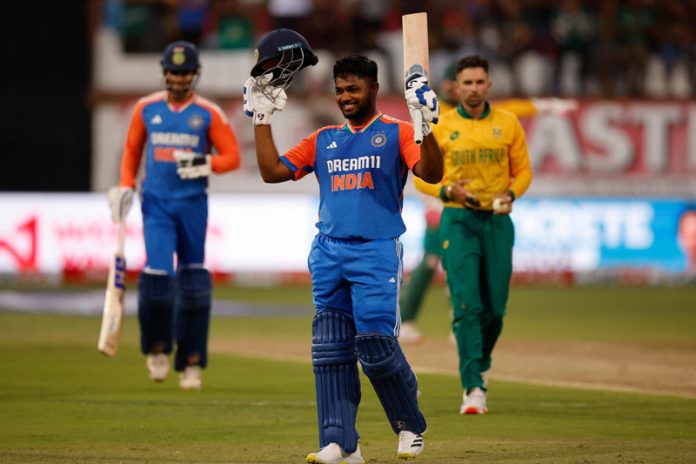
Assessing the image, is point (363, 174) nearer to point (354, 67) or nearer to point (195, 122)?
point (354, 67)

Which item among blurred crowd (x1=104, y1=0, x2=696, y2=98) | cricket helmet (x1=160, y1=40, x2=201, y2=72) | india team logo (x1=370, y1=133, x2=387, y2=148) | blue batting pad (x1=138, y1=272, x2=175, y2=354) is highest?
blurred crowd (x1=104, y1=0, x2=696, y2=98)

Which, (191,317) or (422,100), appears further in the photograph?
(191,317)

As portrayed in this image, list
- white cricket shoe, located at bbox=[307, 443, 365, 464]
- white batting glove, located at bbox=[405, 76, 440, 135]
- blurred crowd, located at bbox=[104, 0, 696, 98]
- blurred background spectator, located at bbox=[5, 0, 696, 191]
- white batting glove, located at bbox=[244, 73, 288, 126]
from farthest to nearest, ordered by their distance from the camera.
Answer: blurred crowd, located at bbox=[104, 0, 696, 98]
blurred background spectator, located at bbox=[5, 0, 696, 191]
white batting glove, located at bbox=[244, 73, 288, 126]
white cricket shoe, located at bbox=[307, 443, 365, 464]
white batting glove, located at bbox=[405, 76, 440, 135]

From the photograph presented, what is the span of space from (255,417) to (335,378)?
6.92ft

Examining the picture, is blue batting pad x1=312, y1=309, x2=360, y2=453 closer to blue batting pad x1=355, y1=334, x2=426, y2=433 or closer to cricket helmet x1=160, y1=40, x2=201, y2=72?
blue batting pad x1=355, y1=334, x2=426, y2=433

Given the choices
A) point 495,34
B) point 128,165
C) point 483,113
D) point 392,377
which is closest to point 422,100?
point 392,377

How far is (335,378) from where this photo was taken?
7.32 m

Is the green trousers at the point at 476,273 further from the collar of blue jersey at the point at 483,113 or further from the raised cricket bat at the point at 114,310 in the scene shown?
the raised cricket bat at the point at 114,310

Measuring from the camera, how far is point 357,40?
85.4 feet

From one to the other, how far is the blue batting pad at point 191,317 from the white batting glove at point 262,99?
4.02m

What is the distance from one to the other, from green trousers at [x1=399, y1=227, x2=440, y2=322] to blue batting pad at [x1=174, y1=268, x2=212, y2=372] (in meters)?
3.84

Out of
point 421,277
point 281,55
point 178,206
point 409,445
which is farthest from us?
point 421,277

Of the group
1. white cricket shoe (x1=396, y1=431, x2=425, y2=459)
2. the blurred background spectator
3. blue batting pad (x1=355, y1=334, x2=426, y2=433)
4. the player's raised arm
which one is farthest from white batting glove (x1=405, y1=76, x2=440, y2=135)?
the blurred background spectator

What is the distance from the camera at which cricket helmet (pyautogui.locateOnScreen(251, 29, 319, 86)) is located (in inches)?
285
